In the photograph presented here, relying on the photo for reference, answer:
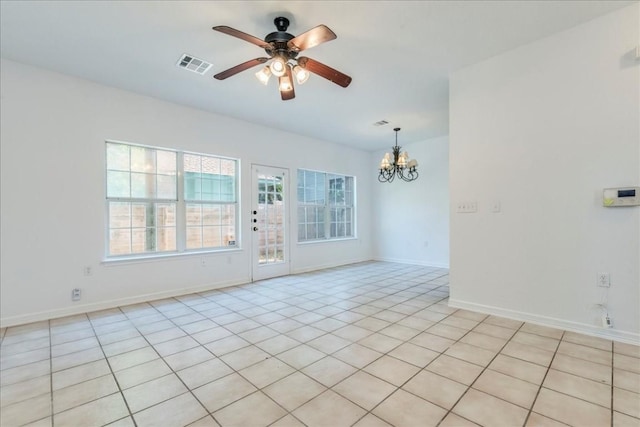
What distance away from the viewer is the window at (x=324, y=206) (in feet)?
20.4

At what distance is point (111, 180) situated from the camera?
12.8ft

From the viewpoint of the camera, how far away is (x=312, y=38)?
221 centimetres

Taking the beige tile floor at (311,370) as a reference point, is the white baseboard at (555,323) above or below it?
above

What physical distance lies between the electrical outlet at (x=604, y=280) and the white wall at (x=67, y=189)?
465 centimetres

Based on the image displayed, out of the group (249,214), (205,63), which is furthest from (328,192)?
(205,63)

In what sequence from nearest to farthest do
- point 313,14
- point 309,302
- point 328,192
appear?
point 313,14, point 309,302, point 328,192

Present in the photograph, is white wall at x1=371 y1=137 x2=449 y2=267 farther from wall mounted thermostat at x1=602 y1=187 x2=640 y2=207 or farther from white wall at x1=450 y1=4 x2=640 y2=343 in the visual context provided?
wall mounted thermostat at x1=602 y1=187 x2=640 y2=207

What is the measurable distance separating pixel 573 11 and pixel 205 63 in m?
3.50

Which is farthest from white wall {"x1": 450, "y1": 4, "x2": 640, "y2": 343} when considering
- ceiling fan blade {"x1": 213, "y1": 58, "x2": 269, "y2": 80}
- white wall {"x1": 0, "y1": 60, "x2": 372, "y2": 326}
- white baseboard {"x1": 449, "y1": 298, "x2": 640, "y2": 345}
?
white wall {"x1": 0, "y1": 60, "x2": 372, "y2": 326}

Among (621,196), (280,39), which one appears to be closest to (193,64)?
(280,39)

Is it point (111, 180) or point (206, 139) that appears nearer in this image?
point (111, 180)

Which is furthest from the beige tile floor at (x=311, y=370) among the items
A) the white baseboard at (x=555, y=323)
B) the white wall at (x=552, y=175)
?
the white wall at (x=552, y=175)

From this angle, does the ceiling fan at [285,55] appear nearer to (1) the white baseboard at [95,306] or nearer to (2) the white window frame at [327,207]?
(1) the white baseboard at [95,306]

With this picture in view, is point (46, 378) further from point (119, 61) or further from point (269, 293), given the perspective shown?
point (119, 61)
